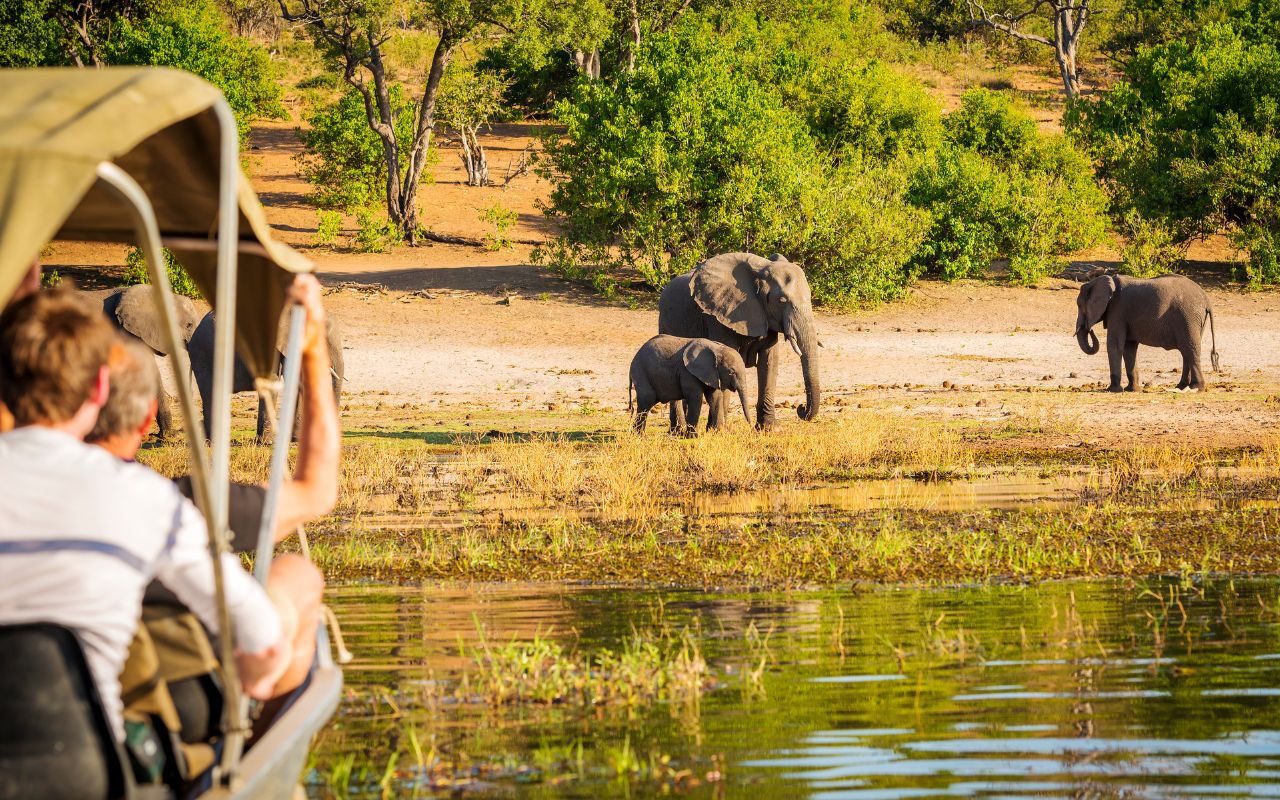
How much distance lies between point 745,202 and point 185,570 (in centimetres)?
2578

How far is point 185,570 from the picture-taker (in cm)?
414

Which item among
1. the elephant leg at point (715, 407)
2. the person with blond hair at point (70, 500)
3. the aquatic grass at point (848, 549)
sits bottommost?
the elephant leg at point (715, 407)

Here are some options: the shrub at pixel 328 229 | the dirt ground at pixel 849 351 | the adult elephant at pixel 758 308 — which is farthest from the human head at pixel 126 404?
the shrub at pixel 328 229

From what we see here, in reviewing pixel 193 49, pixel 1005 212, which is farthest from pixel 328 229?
pixel 1005 212

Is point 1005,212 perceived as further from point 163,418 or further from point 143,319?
point 163,418

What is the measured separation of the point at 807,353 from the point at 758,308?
125 centimetres

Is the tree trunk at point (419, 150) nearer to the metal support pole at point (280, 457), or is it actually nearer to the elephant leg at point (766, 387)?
the elephant leg at point (766, 387)

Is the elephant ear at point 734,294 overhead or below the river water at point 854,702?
below

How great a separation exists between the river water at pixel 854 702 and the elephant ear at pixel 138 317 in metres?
11.3

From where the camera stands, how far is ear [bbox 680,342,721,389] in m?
18.2

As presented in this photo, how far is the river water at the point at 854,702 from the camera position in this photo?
17.9 ft

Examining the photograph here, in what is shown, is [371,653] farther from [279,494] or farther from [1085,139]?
[1085,139]

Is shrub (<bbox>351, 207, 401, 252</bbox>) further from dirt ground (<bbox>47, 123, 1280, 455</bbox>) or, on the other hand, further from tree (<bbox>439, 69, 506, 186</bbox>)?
tree (<bbox>439, 69, 506, 186</bbox>)

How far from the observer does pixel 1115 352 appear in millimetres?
22812
